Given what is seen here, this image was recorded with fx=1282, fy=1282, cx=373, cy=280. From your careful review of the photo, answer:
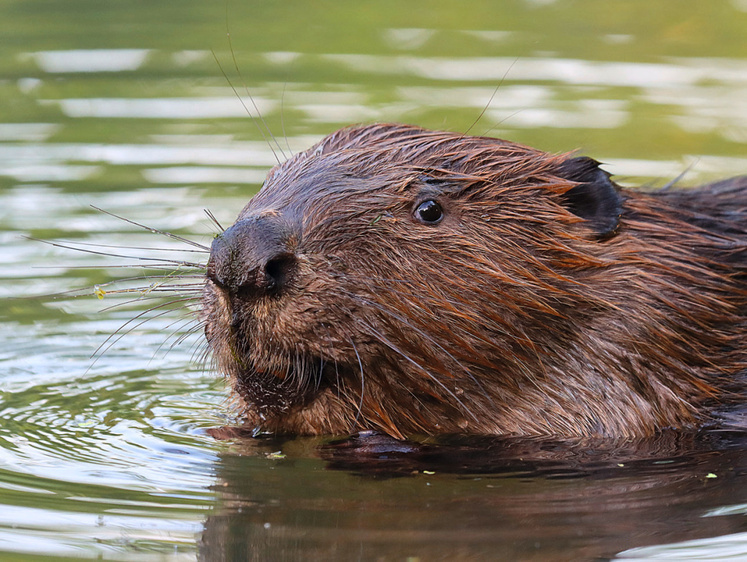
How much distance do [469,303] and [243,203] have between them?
396 cm

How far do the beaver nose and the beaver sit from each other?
13mm

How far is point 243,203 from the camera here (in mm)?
8453

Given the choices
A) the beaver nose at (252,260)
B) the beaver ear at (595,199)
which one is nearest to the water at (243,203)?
the beaver nose at (252,260)

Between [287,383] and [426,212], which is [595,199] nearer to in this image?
[426,212]

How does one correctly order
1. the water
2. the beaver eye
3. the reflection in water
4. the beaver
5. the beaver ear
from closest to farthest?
the reflection in water, the water, the beaver, the beaver eye, the beaver ear

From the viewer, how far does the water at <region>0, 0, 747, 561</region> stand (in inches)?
157

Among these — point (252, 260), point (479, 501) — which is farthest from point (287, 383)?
point (479, 501)

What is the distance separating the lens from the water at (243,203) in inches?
157

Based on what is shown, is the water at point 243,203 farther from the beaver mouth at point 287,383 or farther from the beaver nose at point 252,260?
the beaver nose at point 252,260

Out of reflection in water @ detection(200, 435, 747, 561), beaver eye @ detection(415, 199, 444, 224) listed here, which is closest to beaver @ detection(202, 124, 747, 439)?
beaver eye @ detection(415, 199, 444, 224)

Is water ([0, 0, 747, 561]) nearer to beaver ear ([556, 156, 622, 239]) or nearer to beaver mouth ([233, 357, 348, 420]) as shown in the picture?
beaver mouth ([233, 357, 348, 420])

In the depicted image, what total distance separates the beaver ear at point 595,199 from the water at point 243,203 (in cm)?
83

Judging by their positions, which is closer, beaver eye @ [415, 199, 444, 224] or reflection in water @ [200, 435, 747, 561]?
reflection in water @ [200, 435, 747, 561]

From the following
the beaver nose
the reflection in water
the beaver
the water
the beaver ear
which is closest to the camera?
the reflection in water
